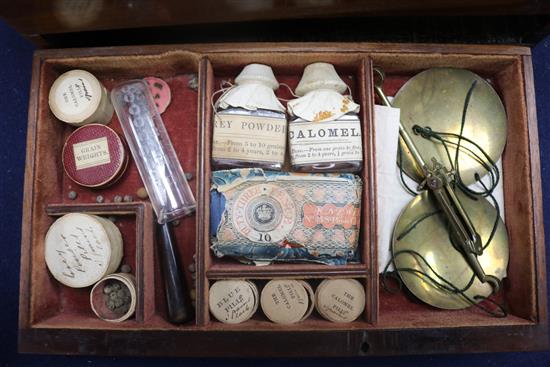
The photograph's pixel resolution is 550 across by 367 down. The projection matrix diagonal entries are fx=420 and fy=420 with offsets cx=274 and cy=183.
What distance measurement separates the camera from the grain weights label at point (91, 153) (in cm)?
118

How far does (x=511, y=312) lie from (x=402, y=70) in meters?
0.76

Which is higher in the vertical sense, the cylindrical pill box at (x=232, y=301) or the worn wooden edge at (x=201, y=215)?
the worn wooden edge at (x=201, y=215)

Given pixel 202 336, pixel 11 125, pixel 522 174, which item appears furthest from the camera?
pixel 11 125

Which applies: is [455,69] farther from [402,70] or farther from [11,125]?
[11,125]

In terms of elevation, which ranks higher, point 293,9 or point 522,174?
point 293,9

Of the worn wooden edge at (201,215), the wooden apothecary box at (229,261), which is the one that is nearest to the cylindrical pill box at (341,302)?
the wooden apothecary box at (229,261)

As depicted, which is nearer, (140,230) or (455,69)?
(140,230)

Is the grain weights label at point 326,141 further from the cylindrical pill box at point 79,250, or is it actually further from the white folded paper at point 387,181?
the cylindrical pill box at point 79,250

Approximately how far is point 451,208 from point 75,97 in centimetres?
108

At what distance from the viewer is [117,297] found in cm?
112

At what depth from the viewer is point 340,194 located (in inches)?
43.9

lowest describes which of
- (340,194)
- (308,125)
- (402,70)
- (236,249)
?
(236,249)

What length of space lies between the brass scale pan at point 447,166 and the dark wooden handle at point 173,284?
592 millimetres

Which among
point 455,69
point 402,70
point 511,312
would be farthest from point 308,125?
point 511,312
